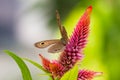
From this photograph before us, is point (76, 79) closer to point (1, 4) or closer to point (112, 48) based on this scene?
Result: point (112, 48)

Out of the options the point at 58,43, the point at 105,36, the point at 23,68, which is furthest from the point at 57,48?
→ the point at 105,36

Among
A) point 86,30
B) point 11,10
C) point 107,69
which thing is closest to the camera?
point 86,30

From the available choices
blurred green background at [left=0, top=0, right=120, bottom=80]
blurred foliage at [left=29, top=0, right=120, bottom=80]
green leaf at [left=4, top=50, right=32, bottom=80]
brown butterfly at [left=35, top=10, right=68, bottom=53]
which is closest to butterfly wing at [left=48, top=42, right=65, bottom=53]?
brown butterfly at [left=35, top=10, right=68, bottom=53]

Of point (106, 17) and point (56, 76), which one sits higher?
point (106, 17)

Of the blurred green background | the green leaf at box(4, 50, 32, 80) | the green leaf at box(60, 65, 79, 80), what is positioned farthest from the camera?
the blurred green background

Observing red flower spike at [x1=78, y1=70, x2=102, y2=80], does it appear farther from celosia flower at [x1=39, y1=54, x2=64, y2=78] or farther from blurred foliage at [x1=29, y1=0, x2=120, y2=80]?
blurred foliage at [x1=29, y1=0, x2=120, y2=80]

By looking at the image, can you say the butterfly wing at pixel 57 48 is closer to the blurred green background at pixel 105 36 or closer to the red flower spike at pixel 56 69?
the red flower spike at pixel 56 69

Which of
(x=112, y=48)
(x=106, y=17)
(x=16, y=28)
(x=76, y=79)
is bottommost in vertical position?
(x=76, y=79)

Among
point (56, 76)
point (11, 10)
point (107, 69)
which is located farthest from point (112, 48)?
point (11, 10)

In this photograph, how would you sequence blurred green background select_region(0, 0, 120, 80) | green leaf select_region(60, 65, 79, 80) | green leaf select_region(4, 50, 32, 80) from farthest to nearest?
blurred green background select_region(0, 0, 120, 80) → green leaf select_region(4, 50, 32, 80) → green leaf select_region(60, 65, 79, 80)
